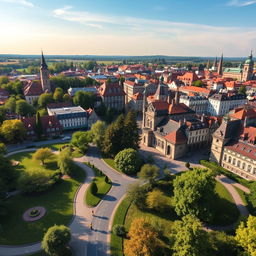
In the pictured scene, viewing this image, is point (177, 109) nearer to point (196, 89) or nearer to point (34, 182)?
point (34, 182)

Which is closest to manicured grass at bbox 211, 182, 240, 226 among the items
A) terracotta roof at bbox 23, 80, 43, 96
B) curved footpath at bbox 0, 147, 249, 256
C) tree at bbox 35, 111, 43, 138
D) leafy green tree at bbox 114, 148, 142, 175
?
curved footpath at bbox 0, 147, 249, 256

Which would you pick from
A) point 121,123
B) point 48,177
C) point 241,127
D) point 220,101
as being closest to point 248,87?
point 220,101

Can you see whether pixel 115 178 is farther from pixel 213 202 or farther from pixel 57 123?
pixel 57 123

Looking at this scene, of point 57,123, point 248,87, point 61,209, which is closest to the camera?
point 61,209

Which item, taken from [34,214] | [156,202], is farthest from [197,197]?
[34,214]

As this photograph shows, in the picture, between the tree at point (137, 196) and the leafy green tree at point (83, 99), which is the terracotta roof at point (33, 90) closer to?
the leafy green tree at point (83, 99)

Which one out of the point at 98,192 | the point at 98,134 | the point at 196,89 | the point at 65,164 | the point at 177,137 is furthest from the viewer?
the point at 196,89

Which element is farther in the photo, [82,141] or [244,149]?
[82,141]
